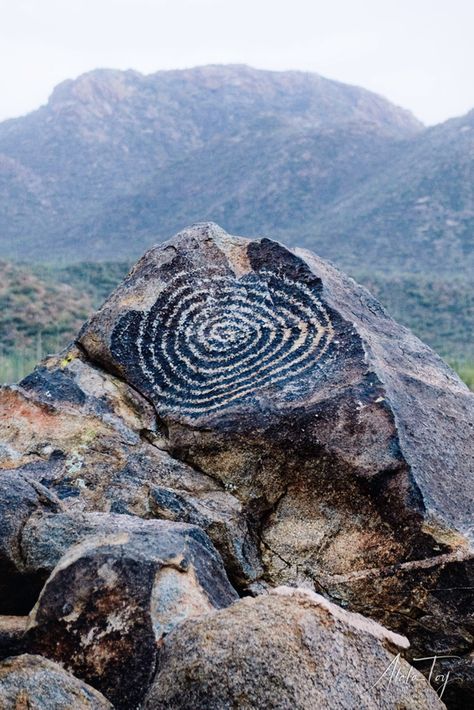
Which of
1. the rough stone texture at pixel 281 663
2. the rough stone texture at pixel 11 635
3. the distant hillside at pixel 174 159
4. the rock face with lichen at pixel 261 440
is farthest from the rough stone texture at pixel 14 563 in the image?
the distant hillside at pixel 174 159

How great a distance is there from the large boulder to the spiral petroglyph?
1cm

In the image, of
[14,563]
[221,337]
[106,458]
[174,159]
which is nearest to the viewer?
[14,563]

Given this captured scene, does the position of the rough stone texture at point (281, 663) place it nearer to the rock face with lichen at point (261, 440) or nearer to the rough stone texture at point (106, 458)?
the rock face with lichen at point (261, 440)

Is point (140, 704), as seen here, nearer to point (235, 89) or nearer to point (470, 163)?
point (470, 163)

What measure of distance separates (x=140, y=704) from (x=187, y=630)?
36 centimetres

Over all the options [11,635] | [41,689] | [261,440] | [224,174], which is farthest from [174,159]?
[41,689]

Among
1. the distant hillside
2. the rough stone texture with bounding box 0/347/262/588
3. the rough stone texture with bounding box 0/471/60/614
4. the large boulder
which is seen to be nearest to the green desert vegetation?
the distant hillside

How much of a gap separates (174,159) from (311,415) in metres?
69.4

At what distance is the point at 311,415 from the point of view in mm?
6105

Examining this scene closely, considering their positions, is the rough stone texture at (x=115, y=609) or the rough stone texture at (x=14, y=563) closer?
the rough stone texture at (x=115, y=609)

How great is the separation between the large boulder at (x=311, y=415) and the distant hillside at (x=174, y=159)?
3565 centimetres

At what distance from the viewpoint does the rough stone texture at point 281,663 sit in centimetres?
329

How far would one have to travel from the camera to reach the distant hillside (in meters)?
55.1

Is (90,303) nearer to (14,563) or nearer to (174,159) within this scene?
(14,563)
